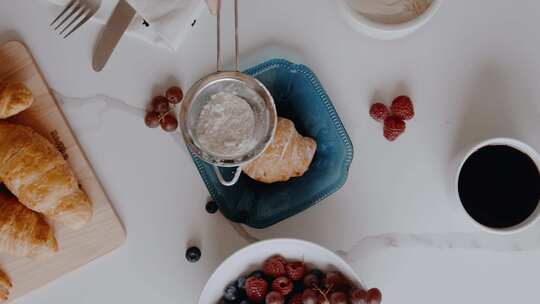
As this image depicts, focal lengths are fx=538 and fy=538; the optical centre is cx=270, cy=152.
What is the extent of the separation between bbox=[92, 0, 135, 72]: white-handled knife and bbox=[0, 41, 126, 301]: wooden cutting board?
0.08m

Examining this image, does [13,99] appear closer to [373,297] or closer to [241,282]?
[241,282]

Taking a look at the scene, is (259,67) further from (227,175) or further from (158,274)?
(158,274)

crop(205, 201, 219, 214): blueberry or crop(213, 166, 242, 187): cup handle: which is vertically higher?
crop(213, 166, 242, 187): cup handle

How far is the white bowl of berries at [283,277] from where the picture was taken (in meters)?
0.89

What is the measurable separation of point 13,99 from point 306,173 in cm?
52

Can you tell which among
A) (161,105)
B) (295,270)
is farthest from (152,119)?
(295,270)

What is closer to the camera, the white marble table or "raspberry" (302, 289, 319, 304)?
"raspberry" (302, 289, 319, 304)

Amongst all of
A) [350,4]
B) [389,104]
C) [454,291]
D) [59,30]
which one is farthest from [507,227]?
[59,30]

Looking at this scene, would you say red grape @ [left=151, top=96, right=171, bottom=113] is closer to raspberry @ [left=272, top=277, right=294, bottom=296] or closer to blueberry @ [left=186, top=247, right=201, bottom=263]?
blueberry @ [left=186, top=247, right=201, bottom=263]

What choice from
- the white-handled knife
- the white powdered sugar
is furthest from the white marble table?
the white powdered sugar

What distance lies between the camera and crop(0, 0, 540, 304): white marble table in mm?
988

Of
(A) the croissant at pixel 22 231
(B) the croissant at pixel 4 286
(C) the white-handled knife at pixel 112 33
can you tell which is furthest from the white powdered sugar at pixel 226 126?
(B) the croissant at pixel 4 286

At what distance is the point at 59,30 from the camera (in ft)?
3.22

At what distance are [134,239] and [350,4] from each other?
0.58 metres
